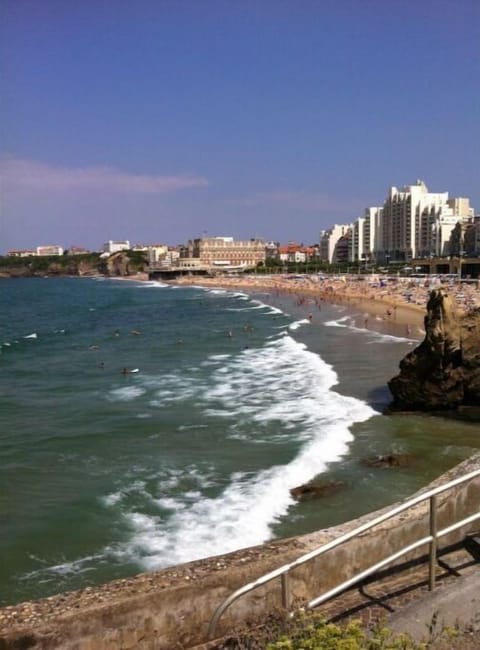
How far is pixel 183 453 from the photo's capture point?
15039mm

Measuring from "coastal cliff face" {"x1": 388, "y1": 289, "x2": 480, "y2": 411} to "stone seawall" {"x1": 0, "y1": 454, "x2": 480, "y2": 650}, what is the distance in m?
13.2

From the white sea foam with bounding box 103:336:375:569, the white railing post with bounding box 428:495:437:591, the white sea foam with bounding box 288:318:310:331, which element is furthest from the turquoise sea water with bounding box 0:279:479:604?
the white sea foam with bounding box 288:318:310:331

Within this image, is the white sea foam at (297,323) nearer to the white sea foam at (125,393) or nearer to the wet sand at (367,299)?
the wet sand at (367,299)

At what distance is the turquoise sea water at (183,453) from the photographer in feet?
33.5

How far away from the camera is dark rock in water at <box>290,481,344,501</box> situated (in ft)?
38.7

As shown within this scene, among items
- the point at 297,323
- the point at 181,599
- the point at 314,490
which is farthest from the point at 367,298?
the point at 181,599

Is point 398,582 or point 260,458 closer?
point 398,582

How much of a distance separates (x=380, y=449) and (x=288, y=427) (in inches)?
117

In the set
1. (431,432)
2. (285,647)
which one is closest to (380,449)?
(431,432)

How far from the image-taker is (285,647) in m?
3.38

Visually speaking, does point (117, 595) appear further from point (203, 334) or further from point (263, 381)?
point (203, 334)

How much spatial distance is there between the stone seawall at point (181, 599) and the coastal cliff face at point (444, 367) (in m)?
13.2

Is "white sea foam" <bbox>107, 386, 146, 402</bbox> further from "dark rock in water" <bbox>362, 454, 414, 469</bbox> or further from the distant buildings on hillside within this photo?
the distant buildings on hillside

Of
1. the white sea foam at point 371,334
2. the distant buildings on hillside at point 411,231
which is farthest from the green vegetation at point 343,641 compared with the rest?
the distant buildings on hillside at point 411,231
